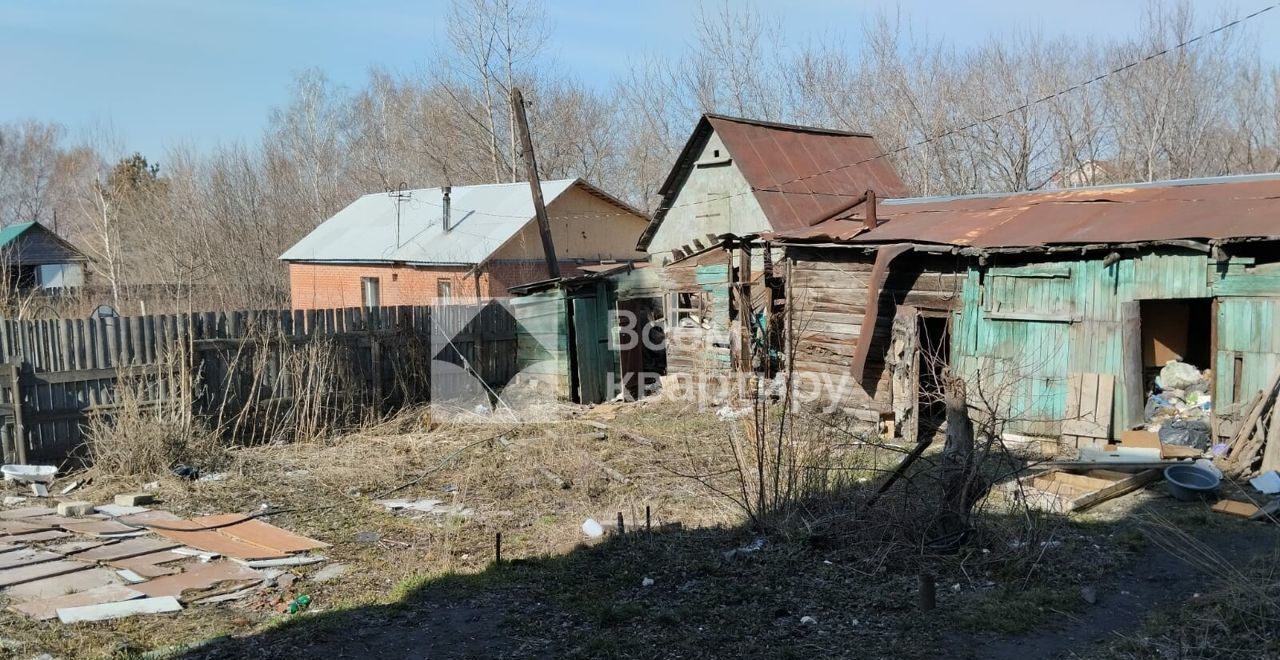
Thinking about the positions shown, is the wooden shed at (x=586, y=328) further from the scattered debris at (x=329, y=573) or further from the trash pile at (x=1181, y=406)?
the scattered debris at (x=329, y=573)

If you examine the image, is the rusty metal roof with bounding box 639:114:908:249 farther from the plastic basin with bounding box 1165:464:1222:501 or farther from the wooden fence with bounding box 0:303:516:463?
the plastic basin with bounding box 1165:464:1222:501

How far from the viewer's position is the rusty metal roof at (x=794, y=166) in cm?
1814

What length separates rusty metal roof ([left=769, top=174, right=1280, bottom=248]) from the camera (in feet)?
34.8

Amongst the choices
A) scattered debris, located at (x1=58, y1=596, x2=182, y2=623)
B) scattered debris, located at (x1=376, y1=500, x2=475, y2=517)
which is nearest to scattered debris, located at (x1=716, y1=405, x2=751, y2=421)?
scattered debris, located at (x1=376, y1=500, x2=475, y2=517)

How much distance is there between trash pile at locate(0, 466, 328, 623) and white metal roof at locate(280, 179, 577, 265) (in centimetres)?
1372

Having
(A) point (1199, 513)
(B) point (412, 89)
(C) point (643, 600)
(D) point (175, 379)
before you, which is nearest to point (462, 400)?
(D) point (175, 379)

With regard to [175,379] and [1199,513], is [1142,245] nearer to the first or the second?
[1199,513]

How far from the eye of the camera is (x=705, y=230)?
65.9ft

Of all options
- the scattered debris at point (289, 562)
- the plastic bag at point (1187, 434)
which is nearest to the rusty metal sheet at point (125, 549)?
the scattered debris at point (289, 562)

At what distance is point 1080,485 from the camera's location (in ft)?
30.4

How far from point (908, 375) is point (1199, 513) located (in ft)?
16.2

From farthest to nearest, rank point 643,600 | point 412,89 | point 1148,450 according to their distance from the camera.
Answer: point 412,89 → point 1148,450 → point 643,600

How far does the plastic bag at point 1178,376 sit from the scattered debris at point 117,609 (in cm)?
1132

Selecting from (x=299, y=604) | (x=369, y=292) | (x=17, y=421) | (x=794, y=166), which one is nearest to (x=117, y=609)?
(x=299, y=604)
